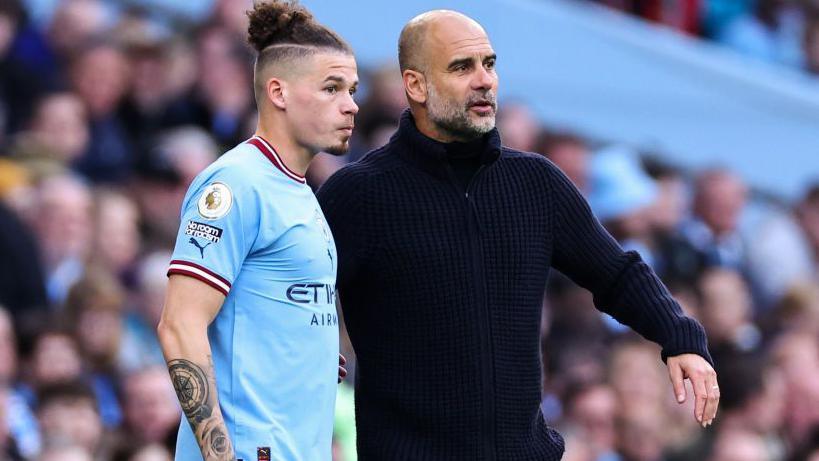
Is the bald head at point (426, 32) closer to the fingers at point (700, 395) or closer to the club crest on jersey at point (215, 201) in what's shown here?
the club crest on jersey at point (215, 201)

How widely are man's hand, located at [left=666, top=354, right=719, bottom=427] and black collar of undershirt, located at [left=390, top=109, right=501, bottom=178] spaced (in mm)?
761

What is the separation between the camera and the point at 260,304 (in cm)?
460

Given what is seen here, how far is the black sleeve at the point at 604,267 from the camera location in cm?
527

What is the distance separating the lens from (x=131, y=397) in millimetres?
7582

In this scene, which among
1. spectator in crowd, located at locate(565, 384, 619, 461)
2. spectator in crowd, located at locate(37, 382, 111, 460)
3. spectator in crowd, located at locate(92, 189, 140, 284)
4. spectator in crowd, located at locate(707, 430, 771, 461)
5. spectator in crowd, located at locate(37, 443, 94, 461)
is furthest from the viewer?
spectator in crowd, located at locate(707, 430, 771, 461)

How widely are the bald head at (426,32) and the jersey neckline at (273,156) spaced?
2.03 feet

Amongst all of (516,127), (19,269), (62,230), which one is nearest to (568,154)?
(516,127)

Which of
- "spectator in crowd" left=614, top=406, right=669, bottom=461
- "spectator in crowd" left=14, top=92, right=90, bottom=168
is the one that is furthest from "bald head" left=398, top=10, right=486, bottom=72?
"spectator in crowd" left=614, top=406, right=669, bottom=461

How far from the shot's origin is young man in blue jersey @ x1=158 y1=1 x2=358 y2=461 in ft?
14.7

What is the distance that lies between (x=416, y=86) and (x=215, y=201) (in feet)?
2.89

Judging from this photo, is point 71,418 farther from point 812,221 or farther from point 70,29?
point 812,221

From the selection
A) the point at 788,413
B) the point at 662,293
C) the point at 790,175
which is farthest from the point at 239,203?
the point at 790,175

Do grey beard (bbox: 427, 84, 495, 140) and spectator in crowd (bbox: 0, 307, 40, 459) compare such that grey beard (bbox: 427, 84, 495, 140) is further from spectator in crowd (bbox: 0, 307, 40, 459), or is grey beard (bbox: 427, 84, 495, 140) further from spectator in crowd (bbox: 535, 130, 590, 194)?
spectator in crowd (bbox: 535, 130, 590, 194)

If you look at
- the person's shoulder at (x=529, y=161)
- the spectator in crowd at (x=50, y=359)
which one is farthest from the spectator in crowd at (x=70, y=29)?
the person's shoulder at (x=529, y=161)
